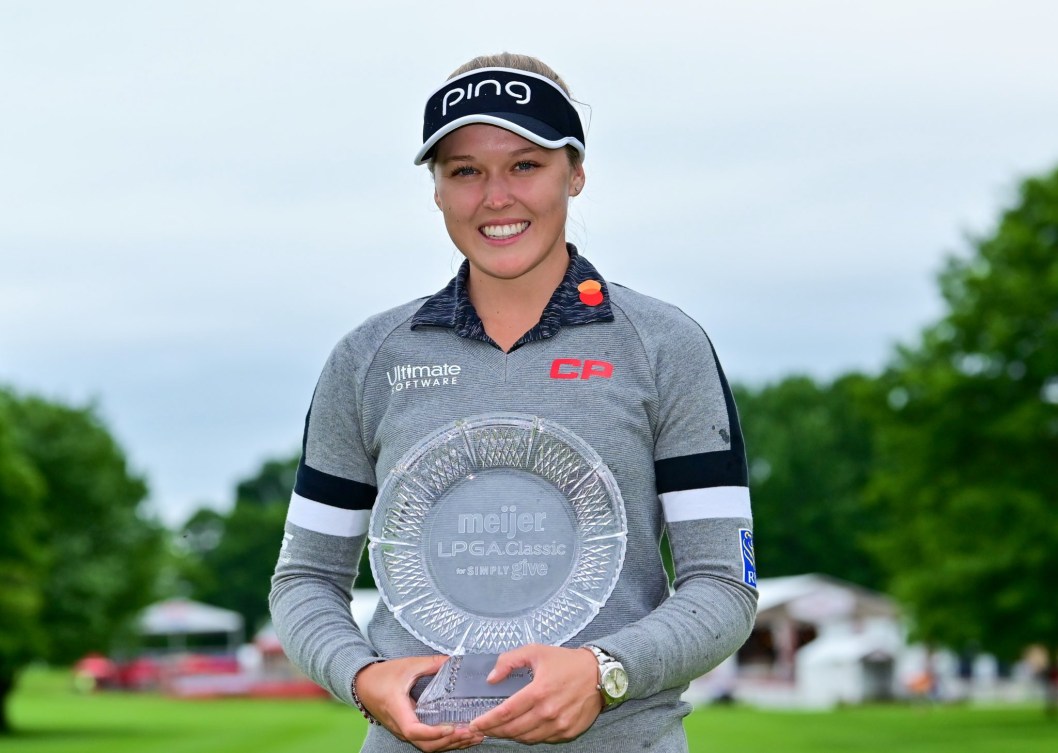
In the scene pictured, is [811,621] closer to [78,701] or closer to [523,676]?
[78,701]

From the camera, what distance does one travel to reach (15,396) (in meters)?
46.6

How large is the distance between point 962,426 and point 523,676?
108ft

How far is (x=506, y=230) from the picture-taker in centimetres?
281

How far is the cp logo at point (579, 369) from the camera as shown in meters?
2.75

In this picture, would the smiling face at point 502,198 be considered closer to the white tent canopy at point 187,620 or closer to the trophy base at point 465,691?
the trophy base at point 465,691

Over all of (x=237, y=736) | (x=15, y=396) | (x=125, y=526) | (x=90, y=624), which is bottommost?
(x=237, y=736)

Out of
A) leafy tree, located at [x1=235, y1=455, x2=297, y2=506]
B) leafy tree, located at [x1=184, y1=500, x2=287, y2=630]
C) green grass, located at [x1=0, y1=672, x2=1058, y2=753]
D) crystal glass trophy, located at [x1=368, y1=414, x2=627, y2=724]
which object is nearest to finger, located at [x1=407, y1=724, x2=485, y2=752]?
crystal glass trophy, located at [x1=368, y1=414, x2=627, y2=724]

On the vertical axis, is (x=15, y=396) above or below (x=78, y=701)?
above

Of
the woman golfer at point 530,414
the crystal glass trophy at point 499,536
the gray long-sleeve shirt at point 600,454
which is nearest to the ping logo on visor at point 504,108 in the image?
the woman golfer at point 530,414

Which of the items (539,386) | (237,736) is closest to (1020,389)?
(237,736)

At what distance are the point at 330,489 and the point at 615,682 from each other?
70cm

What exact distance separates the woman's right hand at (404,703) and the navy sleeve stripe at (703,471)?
0.50 metres

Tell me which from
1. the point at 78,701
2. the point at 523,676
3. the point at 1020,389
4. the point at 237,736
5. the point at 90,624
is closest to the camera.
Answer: the point at 523,676

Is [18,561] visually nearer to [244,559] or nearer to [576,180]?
[576,180]
